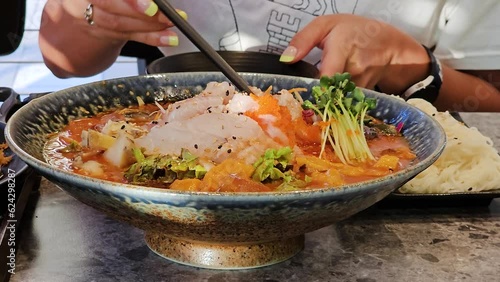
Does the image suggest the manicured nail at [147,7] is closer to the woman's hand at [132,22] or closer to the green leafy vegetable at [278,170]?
the woman's hand at [132,22]

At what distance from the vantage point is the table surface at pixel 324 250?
105 cm

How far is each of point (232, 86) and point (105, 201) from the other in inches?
20.5

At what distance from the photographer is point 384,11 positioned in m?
2.51

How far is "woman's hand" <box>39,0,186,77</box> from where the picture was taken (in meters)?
1.69

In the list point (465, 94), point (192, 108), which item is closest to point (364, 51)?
point (465, 94)

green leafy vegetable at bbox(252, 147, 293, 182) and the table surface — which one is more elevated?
green leafy vegetable at bbox(252, 147, 293, 182)

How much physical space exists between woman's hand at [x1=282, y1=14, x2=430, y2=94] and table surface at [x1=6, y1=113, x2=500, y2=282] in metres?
0.77

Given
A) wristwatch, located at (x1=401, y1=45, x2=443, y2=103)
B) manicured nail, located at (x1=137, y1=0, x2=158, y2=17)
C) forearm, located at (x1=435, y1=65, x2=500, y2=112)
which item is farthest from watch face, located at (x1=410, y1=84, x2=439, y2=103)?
manicured nail, located at (x1=137, y1=0, x2=158, y2=17)

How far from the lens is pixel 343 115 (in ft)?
3.97

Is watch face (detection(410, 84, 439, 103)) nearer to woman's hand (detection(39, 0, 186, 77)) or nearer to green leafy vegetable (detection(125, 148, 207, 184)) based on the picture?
woman's hand (detection(39, 0, 186, 77))

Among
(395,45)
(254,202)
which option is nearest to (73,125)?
(254,202)

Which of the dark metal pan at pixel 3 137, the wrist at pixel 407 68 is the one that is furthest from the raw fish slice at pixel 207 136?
the wrist at pixel 407 68

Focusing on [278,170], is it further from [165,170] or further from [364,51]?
[364,51]

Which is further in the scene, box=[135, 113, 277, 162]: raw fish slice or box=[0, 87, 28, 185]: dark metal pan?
box=[0, 87, 28, 185]: dark metal pan
